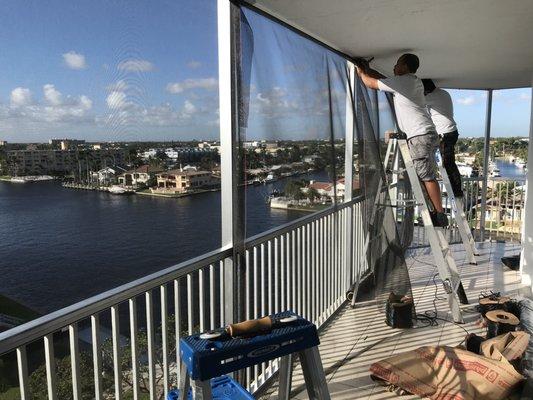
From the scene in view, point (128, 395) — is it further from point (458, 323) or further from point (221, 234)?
point (458, 323)

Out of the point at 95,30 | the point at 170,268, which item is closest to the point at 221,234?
the point at 170,268

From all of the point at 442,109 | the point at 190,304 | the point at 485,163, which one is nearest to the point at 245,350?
the point at 190,304

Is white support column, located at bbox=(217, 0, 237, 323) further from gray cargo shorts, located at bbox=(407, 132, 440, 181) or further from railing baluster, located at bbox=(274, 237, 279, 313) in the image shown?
gray cargo shorts, located at bbox=(407, 132, 440, 181)

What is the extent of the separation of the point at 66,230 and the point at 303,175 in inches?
68.8

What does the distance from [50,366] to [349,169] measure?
9.29ft

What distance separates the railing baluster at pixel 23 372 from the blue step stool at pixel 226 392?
488 millimetres

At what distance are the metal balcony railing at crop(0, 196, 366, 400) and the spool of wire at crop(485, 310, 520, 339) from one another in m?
1.06

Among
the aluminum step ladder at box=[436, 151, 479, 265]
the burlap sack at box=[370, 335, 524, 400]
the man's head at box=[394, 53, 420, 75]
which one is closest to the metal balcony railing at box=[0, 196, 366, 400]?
the burlap sack at box=[370, 335, 524, 400]

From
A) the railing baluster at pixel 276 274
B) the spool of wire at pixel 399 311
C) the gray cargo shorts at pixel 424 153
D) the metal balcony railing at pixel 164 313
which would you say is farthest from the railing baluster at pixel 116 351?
the gray cargo shorts at pixel 424 153

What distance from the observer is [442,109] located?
4906 millimetres

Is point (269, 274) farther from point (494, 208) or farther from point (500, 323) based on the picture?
point (494, 208)

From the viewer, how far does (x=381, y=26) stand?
2.66 meters

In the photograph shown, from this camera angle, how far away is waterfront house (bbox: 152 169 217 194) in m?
1.90

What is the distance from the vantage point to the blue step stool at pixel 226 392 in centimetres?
158
